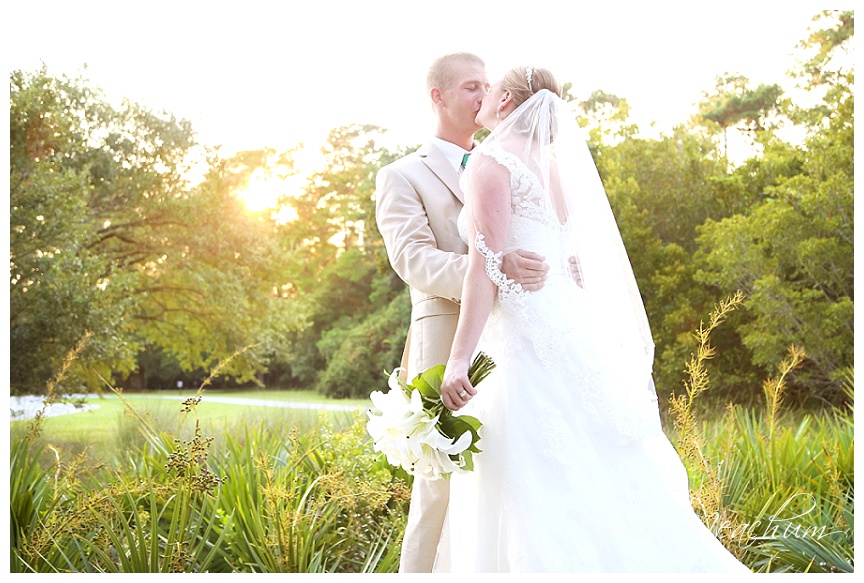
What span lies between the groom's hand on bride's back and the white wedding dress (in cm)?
3

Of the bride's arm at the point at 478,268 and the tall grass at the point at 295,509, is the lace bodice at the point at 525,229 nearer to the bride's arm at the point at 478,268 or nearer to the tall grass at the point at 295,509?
the bride's arm at the point at 478,268

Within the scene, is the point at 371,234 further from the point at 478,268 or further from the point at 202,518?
the point at 478,268

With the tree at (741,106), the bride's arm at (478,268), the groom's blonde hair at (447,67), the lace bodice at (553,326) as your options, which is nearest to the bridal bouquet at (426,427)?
the bride's arm at (478,268)

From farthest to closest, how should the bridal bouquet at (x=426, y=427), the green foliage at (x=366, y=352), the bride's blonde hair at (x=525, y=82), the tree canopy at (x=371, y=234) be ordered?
the green foliage at (x=366, y=352) < the tree canopy at (x=371, y=234) < the bride's blonde hair at (x=525, y=82) < the bridal bouquet at (x=426, y=427)

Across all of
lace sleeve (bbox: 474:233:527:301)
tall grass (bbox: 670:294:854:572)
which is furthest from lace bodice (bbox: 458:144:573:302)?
tall grass (bbox: 670:294:854:572)

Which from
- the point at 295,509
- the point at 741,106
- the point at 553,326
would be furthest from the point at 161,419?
the point at 741,106

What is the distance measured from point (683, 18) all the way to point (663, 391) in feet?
20.3

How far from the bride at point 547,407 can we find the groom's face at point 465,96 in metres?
0.36

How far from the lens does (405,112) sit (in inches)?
603

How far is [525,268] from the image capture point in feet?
7.27

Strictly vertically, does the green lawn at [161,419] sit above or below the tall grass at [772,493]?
below

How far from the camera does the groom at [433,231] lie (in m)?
2.44

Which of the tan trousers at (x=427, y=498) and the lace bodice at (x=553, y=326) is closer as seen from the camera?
the lace bodice at (x=553, y=326)

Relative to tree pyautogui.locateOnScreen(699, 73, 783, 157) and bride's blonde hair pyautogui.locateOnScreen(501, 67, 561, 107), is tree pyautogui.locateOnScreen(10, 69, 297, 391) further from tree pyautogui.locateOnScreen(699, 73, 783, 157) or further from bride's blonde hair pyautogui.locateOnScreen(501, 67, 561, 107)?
bride's blonde hair pyautogui.locateOnScreen(501, 67, 561, 107)
